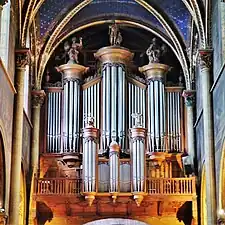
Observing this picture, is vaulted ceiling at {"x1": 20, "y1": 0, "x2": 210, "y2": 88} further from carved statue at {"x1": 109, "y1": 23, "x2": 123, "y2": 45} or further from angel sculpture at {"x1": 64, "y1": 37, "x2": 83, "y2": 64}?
carved statue at {"x1": 109, "y1": 23, "x2": 123, "y2": 45}

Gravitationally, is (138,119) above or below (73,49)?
below

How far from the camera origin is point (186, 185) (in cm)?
2889

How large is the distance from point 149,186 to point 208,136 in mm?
3809

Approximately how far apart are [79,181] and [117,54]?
6.01 metres

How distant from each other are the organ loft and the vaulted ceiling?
0.54m

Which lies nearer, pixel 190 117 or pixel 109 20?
pixel 190 117

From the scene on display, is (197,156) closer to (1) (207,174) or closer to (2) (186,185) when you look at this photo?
(2) (186,185)

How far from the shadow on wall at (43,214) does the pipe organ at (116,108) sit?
2.50 m

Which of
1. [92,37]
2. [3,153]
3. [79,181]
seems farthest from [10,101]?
[92,37]

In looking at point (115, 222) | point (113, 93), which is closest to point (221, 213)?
point (115, 222)

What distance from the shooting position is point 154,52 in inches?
1273

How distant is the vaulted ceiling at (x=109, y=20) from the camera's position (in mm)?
31766

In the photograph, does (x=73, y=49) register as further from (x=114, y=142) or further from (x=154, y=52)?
(x=114, y=142)

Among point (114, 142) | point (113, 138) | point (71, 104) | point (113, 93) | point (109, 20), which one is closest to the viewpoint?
point (114, 142)
